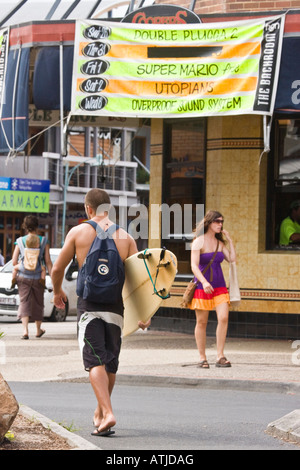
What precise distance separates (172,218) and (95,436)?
10982 millimetres

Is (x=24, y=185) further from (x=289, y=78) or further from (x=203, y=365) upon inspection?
(x=203, y=365)

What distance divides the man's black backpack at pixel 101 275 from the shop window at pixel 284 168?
9606 millimetres

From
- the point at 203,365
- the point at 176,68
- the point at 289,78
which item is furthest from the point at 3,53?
the point at 203,365

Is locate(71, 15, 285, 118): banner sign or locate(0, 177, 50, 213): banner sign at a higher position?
locate(71, 15, 285, 118): banner sign

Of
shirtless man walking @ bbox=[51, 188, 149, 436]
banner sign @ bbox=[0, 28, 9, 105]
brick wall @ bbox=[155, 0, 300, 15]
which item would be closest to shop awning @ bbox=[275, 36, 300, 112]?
brick wall @ bbox=[155, 0, 300, 15]

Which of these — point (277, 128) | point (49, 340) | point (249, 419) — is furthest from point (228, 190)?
point (249, 419)

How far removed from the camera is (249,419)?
10.0 m

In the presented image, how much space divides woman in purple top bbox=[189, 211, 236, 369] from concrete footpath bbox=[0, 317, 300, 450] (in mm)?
347

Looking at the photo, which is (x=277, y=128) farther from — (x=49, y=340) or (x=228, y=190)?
(x=49, y=340)

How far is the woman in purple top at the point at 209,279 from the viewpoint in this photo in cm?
1366

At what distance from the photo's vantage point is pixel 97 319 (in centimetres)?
885

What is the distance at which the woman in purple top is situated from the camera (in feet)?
44.8

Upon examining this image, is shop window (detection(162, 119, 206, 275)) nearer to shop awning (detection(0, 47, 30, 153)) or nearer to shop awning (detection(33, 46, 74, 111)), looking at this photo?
shop awning (detection(33, 46, 74, 111))

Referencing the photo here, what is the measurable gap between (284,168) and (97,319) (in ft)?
32.2
